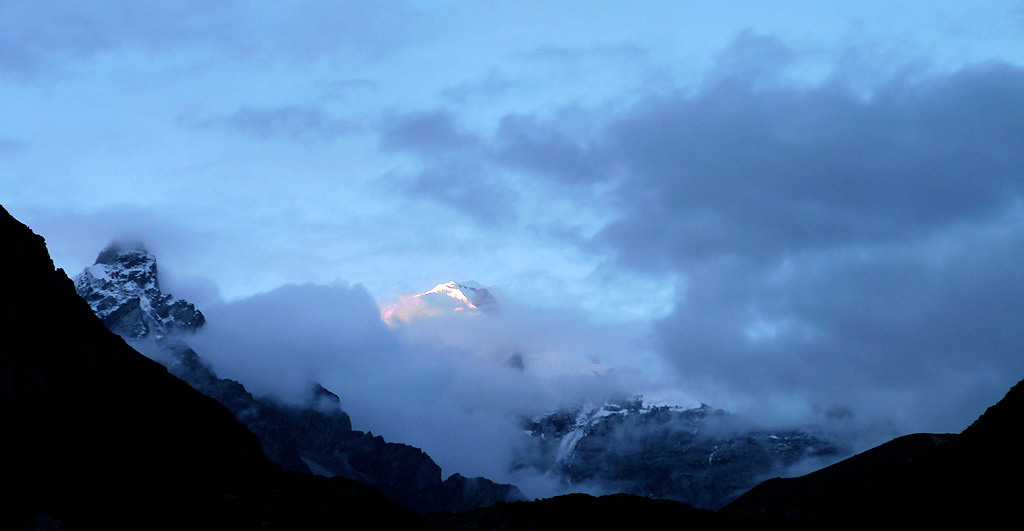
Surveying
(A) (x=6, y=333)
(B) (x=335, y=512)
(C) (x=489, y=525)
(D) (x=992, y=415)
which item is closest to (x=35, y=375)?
(A) (x=6, y=333)

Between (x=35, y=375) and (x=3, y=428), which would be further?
(x=35, y=375)

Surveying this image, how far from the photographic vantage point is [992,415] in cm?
17800

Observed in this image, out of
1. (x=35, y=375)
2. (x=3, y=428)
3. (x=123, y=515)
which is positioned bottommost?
(x=123, y=515)

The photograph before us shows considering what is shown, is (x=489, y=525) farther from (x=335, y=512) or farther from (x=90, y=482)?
(x=90, y=482)

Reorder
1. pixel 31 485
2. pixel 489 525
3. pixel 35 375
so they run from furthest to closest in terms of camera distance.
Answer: pixel 489 525 < pixel 35 375 < pixel 31 485

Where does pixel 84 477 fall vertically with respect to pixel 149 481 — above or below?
below

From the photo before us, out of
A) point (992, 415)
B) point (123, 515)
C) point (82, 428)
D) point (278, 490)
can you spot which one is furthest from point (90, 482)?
point (992, 415)

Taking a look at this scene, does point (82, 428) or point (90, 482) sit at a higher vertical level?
point (82, 428)

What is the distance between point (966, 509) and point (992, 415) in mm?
29021

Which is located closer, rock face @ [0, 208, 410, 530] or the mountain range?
the mountain range

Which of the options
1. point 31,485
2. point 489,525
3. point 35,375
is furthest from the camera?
point 489,525

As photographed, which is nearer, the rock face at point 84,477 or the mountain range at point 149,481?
the mountain range at point 149,481

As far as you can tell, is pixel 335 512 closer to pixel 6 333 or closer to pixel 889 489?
pixel 6 333

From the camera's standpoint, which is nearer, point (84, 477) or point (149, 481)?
point (84, 477)
